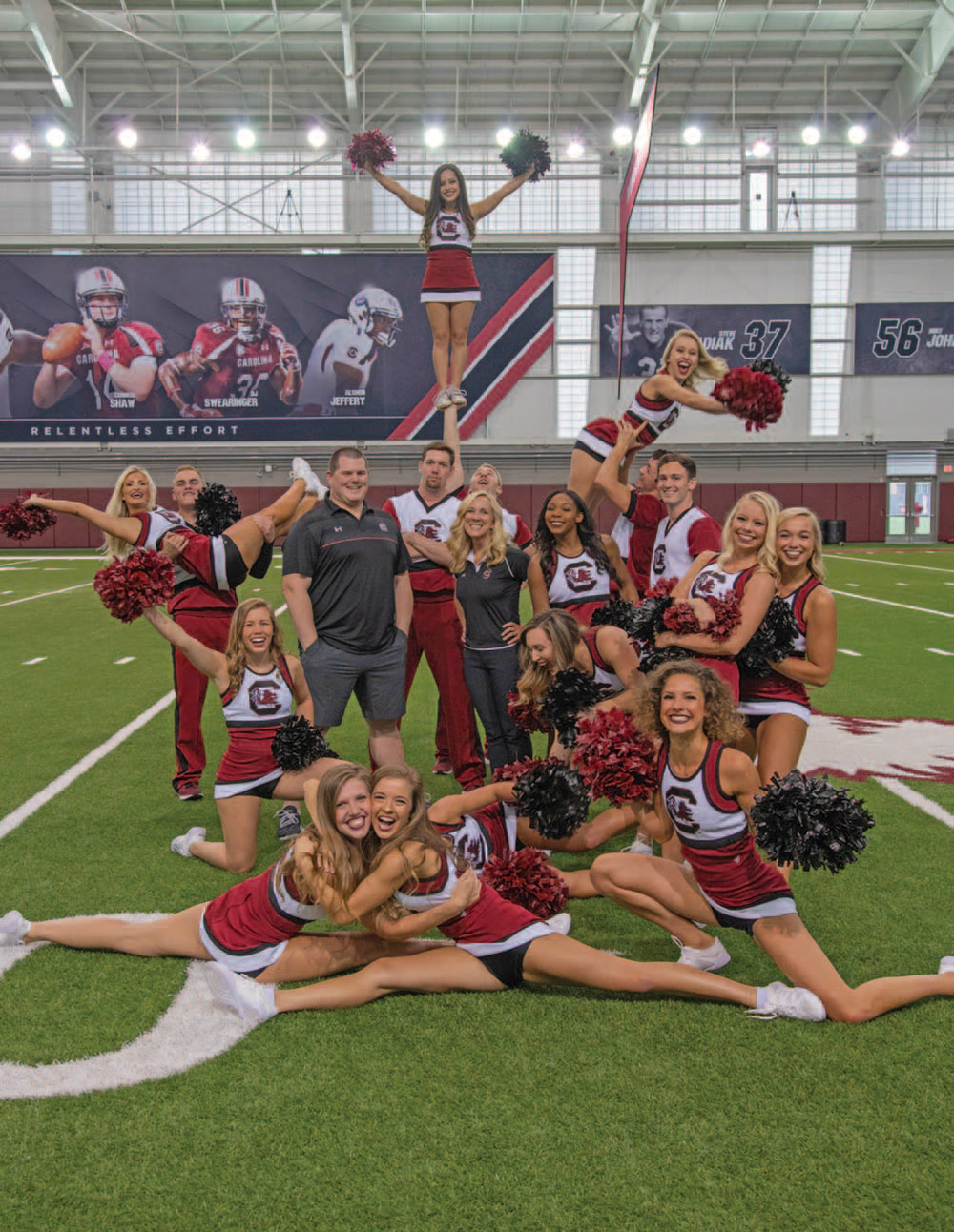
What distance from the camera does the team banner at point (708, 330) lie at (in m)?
27.4

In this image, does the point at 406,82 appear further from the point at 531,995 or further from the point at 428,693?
the point at 531,995

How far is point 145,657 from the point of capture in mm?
10992

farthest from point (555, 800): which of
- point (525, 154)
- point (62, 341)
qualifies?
point (62, 341)

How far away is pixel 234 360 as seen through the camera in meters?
26.4

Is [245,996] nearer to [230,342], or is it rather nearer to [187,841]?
[187,841]

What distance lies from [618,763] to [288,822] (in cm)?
219

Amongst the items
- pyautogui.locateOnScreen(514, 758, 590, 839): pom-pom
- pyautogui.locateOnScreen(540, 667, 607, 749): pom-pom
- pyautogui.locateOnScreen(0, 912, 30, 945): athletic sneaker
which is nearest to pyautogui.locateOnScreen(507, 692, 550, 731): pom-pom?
pyautogui.locateOnScreen(540, 667, 607, 749): pom-pom

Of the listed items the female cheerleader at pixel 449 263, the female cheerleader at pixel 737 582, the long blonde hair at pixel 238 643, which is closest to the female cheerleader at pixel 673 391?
the female cheerleader at pixel 737 582

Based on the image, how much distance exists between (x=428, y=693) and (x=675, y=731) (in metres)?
5.92

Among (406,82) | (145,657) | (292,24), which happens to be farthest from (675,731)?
(406,82)

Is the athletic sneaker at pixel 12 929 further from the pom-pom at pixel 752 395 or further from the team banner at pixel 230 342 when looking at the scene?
the team banner at pixel 230 342

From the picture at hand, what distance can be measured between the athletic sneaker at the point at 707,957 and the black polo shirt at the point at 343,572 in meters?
2.15

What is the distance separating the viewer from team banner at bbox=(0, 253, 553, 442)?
26.1 meters

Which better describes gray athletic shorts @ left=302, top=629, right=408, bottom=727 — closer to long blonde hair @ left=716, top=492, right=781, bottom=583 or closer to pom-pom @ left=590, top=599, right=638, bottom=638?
pom-pom @ left=590, top=599, right=638, bottom=638
